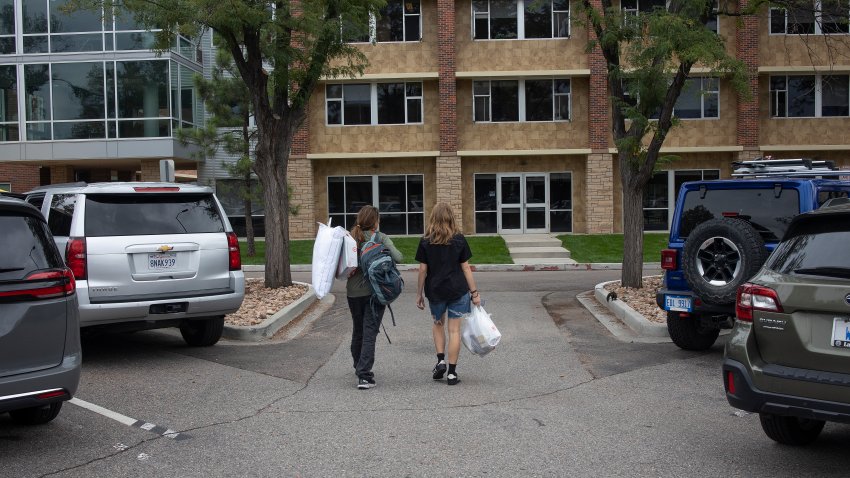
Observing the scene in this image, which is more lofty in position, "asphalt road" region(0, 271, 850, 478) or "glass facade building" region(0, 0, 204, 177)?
"glass facade building" region(0, 0, 204, 177)

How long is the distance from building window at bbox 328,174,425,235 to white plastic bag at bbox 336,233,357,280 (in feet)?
72.1

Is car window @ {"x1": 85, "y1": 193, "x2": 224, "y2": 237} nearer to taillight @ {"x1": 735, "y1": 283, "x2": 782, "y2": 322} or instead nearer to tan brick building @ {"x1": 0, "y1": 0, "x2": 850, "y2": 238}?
taillight @ {"x1": 735, "y1": 283, "x2": 782, "y2": 322}

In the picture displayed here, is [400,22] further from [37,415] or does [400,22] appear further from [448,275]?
[37,415]

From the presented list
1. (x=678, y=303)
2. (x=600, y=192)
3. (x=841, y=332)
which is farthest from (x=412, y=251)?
(x=841, y=332)

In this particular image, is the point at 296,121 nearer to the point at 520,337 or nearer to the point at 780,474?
the point at 520,337

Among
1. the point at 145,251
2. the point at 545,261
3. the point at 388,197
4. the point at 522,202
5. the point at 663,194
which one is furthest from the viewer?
the point at 388,197

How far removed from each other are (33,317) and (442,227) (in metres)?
3.70

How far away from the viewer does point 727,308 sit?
27.7ft

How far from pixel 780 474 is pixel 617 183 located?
81.7ft

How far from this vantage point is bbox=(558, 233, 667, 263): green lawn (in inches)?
939

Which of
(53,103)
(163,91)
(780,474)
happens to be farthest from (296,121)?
(53,103)

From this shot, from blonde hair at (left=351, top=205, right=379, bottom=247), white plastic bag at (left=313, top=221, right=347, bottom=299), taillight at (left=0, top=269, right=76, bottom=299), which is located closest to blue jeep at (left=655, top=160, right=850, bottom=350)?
blonde hair at (left=351, top=205, right=379, bottom=247)

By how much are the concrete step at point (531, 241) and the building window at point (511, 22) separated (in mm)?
6961

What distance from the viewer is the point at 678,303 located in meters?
9.26
